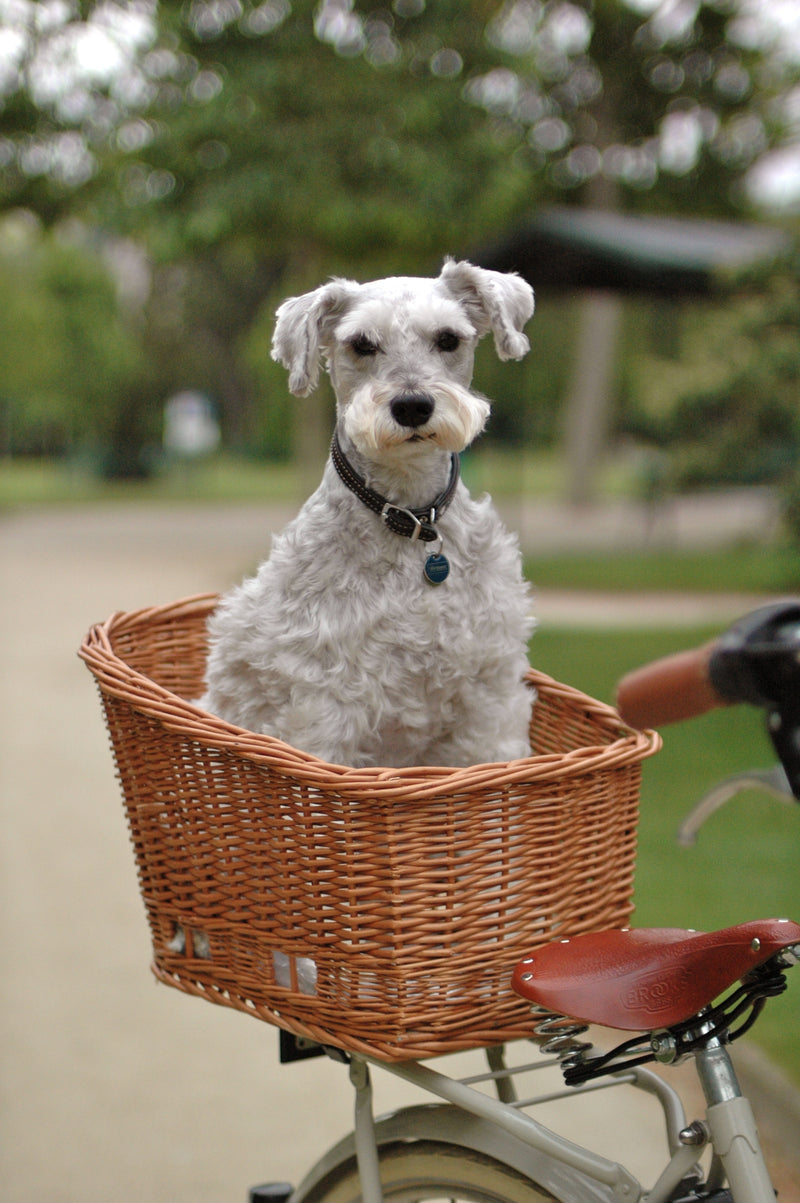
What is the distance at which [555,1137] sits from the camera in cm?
168

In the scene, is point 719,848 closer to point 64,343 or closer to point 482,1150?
point 482,1150

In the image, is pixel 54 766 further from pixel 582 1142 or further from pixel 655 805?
pixel 582 1142

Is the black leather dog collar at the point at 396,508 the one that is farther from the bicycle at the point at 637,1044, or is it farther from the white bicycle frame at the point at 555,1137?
the white bicycle frame at the point at 555,1137

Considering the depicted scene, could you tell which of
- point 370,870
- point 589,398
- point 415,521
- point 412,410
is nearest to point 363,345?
point 412,410

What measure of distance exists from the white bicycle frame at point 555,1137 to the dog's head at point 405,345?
3.11 ft

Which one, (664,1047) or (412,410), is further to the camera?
(412,410)

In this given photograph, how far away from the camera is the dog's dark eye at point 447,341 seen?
2.02 meters

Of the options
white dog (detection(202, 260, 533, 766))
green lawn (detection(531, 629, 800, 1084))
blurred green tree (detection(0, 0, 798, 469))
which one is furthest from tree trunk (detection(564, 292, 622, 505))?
white dog (detection(202, 260, 533, 766))

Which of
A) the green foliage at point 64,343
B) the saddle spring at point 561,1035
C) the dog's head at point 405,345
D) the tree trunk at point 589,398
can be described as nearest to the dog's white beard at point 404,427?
the dog's head at point 405,345

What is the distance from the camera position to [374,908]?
161cm

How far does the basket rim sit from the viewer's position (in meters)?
1.55

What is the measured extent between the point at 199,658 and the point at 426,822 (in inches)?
44.6

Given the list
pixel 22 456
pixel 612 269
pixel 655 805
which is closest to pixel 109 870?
pixel 655 805

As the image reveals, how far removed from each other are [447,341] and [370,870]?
915 mm
